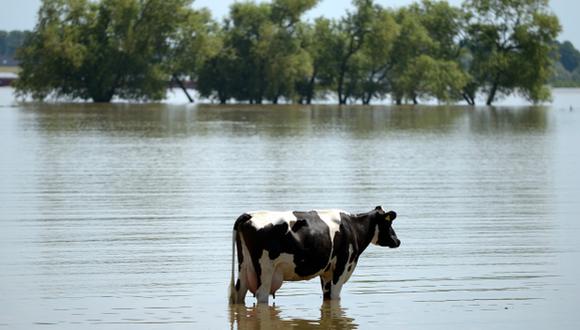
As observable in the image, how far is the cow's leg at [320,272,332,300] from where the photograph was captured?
14438 millimetres

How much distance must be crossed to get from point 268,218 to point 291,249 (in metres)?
0.38

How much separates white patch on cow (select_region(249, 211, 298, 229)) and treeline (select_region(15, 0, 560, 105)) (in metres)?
95.2

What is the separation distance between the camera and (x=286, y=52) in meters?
111

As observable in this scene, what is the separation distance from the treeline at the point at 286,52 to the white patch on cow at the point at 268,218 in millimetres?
95170

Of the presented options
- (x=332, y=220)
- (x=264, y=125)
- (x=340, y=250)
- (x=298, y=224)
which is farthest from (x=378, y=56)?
(x=298, y=224)

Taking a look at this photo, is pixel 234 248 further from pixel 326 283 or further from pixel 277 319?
A: pixel 326 283

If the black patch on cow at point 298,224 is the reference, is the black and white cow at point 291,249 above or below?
below

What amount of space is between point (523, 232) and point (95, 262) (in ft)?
22.2

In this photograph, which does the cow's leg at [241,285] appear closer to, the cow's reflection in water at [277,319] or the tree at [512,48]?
the cow's reflection in water at [277,319]

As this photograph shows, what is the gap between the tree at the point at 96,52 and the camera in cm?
10919

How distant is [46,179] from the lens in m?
30.5

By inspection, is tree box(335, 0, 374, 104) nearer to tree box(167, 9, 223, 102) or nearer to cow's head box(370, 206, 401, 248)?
tree box(167, 9, 223, 102)

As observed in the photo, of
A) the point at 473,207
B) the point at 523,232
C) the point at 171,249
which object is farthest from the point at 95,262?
the point at 473,207

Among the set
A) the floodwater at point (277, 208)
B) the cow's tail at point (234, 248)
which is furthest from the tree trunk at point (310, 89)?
the cow's tail at point (234, 248)
